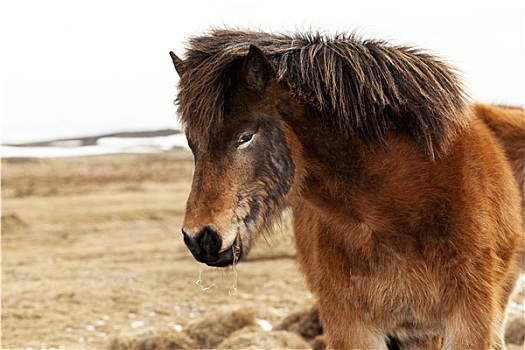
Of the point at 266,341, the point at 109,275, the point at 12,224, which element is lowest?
the point at 12,224

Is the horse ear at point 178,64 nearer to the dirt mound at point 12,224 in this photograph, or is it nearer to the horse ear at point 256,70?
the horse ear at point 256,70

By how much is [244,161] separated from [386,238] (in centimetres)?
81

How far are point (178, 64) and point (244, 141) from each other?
1.98ft

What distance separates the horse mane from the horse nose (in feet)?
1.48

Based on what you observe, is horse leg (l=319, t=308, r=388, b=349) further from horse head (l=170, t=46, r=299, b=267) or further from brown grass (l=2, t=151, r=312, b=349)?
horse head (l=170, t=46, r=299, b=267)

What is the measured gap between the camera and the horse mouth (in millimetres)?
3205

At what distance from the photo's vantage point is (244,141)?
326 centimetres

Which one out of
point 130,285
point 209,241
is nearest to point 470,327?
point 209,241

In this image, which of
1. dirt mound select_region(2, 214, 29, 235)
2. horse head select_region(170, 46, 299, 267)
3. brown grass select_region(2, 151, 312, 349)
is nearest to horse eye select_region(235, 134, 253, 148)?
horse head select_region(170, 46, 299, 267)

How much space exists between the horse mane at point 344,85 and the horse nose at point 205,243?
452 mm

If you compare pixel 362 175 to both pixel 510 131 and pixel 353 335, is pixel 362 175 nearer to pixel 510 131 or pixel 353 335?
pixel 353 335

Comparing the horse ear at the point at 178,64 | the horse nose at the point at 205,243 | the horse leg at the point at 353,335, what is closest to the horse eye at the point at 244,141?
the horse nose at the point at 205,243

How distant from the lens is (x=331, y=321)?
150 inches

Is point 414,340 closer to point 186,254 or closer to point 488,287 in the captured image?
point 488,287
